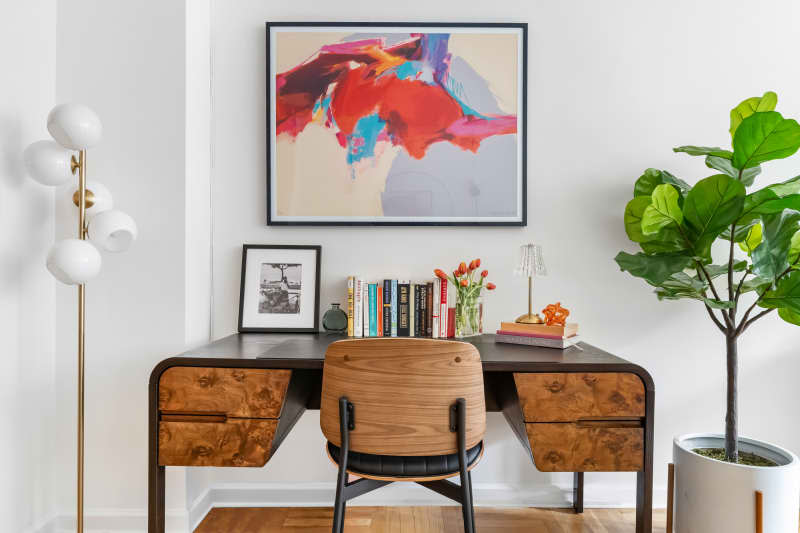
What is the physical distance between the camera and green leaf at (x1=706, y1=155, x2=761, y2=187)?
5.74ft

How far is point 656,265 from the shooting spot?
1.67 m

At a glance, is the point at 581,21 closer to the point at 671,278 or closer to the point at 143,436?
the point at 671,278

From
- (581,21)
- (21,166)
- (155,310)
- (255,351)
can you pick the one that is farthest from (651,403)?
(21,166)

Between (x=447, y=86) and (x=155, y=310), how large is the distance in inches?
61.1

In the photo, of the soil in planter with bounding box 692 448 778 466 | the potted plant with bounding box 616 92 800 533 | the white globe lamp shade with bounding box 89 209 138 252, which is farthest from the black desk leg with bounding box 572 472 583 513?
the white globe lamp shade with bounding box 89 209 138 252

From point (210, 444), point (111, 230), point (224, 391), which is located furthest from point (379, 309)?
point (111, 230)

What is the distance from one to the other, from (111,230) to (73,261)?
0.53ft

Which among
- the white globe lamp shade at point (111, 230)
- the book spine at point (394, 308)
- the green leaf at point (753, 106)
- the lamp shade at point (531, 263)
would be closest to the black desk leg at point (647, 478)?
the lamp shade at point (531, 263)

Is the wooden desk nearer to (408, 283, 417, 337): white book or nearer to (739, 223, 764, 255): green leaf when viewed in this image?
(408, 283, 417, 337): white book

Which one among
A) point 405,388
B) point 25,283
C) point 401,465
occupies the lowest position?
point 401,465

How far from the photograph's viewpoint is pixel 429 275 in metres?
2.20

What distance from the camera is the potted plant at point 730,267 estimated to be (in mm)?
1565

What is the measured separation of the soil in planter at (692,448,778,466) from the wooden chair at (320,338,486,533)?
37.6 inches

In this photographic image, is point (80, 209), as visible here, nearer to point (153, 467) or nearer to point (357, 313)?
point (153, 467)
